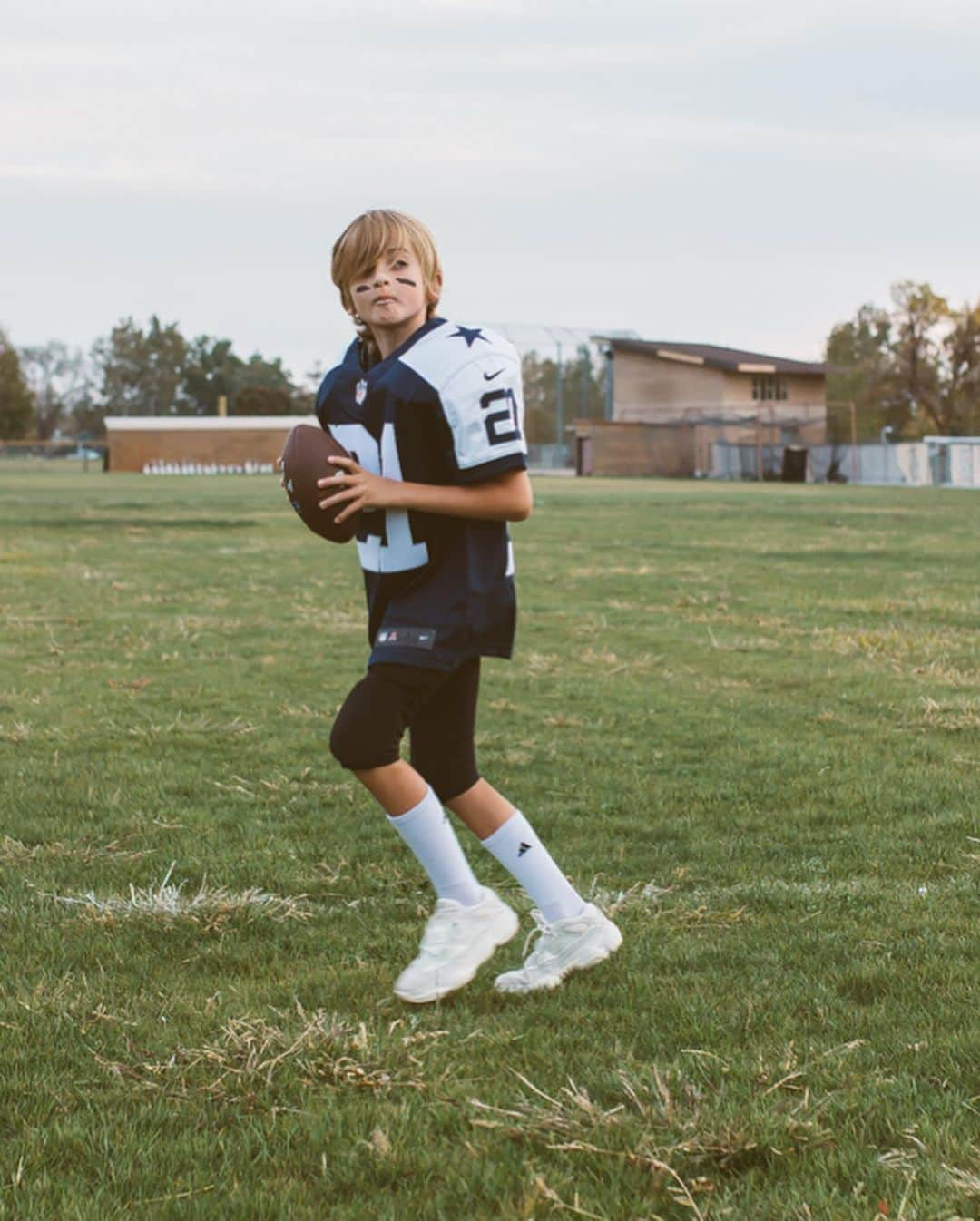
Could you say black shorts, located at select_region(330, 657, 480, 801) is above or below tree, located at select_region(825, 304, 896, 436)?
below

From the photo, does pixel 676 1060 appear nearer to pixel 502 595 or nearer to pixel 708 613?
pixel 502 595

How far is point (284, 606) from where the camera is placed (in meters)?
12.8

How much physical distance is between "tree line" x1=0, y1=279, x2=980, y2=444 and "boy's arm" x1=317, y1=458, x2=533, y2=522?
42.8 metres

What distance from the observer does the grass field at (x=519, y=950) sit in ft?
8.96

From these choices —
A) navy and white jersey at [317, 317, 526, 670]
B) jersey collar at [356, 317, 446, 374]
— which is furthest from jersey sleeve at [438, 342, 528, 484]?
jersey collar at [356, 317, 446, 374]

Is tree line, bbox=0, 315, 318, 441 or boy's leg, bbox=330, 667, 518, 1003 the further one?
tree line, bbox=0, 315, 318, 441

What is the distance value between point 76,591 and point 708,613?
5.65m

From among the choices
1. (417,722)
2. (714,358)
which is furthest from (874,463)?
(417,722)

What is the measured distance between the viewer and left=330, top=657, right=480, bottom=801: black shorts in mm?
3676

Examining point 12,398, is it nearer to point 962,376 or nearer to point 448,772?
point 962,376

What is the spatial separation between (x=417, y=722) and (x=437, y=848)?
32 centimetres

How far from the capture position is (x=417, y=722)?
3959 mm

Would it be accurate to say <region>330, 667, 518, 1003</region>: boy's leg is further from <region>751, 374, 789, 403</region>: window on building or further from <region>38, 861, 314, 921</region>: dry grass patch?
<region>751, 374, 789, 403</region>: window on building

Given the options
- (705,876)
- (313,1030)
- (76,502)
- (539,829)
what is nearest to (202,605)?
(539,829)
